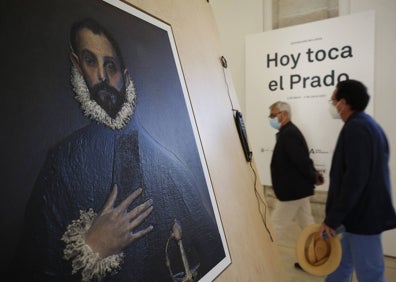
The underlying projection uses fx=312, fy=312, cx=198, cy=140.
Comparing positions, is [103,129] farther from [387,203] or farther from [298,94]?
[298,94]

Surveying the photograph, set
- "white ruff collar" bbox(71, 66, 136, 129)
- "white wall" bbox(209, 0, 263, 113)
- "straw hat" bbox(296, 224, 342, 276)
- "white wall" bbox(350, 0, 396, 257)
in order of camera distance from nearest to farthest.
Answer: "white ruff collar" bbox(71, 66, 136, 129), "straw hat" bbox(296, 224, 342, 276), "white wall" bbox(350, 0, 396, 257), "white wall" bbox(209, 0, 263, 113)

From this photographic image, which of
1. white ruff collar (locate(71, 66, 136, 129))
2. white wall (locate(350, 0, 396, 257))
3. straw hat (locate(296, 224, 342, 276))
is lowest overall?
straw hat (locate(296, 224, 342, 276))

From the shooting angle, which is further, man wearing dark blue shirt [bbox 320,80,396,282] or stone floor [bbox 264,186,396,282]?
stone floor [bbox 264,186,396,282]

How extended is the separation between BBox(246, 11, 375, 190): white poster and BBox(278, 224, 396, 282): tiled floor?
68cm

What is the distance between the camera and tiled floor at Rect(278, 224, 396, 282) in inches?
109

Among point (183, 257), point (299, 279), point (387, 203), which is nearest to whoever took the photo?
point (183, 257)

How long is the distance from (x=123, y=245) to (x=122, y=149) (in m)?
0.20

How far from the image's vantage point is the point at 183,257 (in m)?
0.75

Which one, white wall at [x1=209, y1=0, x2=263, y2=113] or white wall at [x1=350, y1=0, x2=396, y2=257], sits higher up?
white wall at [x1=209, y1=0, x2=263, y2=113]

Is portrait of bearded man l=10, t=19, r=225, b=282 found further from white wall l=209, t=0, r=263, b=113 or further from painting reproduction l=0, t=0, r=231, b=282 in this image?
white wall l=209, t=0, r=263, b=113

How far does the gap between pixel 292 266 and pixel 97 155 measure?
9.62ft

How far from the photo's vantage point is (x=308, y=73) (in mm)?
3379

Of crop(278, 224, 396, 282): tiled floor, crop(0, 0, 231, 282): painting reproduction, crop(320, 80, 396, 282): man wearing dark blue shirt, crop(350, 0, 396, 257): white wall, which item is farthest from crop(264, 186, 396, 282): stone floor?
crop(0, 0, 231, 282): painting reproduction

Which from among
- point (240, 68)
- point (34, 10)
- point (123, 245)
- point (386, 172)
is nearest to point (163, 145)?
point (123, 245)
